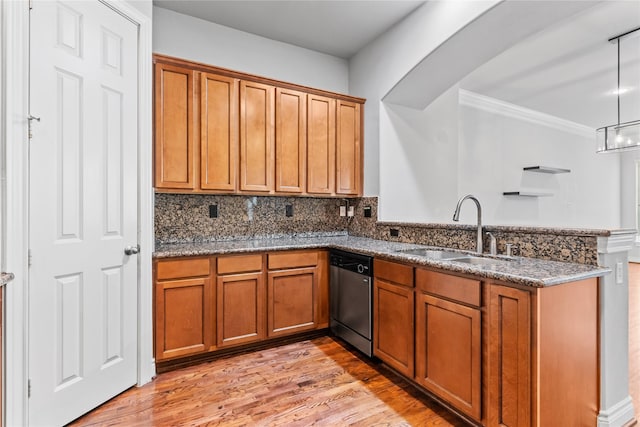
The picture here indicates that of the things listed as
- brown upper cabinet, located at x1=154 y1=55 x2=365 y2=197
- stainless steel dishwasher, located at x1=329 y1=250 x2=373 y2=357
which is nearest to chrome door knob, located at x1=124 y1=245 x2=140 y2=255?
brown upper cabinet, located at x1=154 y1=55 x2=365 y2=197

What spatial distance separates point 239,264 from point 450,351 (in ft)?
5.56

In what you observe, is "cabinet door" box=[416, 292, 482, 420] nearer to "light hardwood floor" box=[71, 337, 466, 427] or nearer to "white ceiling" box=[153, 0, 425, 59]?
"light hardwood floor" box=[71, 337, 466, 427]

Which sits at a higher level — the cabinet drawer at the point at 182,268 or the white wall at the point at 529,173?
the white wall at the point at 529,173

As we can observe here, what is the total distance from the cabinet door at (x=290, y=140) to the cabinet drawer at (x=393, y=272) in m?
1.21

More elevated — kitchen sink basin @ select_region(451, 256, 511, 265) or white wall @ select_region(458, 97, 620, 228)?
white wall @ select_region(458, 97, 620, 228)

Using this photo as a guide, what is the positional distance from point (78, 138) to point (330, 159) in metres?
2.18

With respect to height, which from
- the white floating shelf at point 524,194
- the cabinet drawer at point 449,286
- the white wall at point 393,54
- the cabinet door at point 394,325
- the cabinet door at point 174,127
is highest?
the white wall at point 393,54

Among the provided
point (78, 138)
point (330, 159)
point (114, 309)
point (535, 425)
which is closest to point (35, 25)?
point (78, 138)

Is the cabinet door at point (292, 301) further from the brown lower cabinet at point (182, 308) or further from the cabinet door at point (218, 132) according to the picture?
the cabinet door at point (218, 132)

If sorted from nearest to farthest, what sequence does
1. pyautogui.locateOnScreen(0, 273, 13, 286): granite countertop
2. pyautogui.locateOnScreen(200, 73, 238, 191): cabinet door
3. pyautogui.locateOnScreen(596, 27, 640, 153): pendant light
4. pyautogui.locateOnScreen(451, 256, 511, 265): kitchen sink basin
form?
pyautogui.locateOnScreen(0, 273, 13, 286): granite countertop < pyautogui.locateOnScreen(451, 256, 511, 265): kitchen sink basin < pyautogui.locateOnScreen(200, 73, 238, 191): cabinet door < pyautogui.locateOnScreen(596, 27, 640, 153): pendant light

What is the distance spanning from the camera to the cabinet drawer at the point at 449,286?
175 centimetres

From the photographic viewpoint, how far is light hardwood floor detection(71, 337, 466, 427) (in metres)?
1.91

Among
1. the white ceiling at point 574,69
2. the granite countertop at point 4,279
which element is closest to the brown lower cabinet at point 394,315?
the granite countertop at point 4,279

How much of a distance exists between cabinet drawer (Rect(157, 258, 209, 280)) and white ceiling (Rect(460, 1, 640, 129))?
12.0ft
